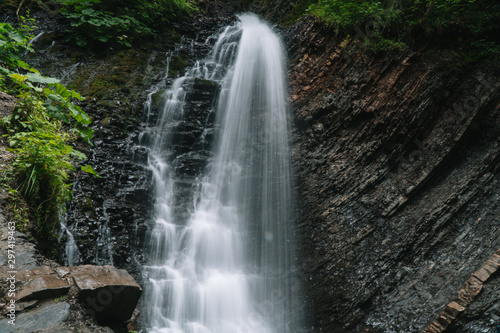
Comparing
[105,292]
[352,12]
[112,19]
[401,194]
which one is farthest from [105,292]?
[112,19]

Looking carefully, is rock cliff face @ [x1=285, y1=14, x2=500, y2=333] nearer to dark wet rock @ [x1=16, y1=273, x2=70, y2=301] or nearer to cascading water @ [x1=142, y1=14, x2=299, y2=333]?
cascading water @ [x1=142, y1=14, x2=299, y2=333]

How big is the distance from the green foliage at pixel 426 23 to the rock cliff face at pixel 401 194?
360mm

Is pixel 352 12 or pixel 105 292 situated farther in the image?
pixel 352 12

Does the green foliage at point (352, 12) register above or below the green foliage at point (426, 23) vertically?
above

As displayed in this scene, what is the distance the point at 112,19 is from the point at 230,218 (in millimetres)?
7786

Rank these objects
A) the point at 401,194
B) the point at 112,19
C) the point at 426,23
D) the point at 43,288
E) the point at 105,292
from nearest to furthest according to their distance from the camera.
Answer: the point at 43,288
the point at 105,292
the point at 401,194
the point at 426,23
the point at 112,19

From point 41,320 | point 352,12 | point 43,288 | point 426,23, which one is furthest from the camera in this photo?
point 352,12

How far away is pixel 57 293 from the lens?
3.04m

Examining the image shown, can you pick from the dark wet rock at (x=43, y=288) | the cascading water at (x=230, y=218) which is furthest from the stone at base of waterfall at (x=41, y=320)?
the cascading water at (x=230, y=218)

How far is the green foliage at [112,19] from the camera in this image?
9.12 meters

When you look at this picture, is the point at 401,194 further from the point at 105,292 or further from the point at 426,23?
the point at 105,292

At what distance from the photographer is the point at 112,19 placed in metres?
9.49

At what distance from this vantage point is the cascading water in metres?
5.62

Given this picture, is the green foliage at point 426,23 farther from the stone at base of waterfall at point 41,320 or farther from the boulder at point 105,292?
the stone at base of waterfall at point 41,320
